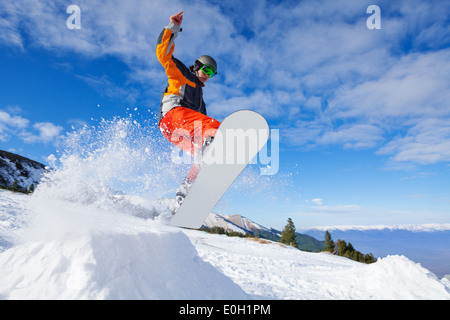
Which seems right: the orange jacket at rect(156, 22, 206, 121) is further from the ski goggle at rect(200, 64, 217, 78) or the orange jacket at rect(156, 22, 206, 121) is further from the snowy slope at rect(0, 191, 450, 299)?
the snowy slope at rect(0, 191, 450, 299)

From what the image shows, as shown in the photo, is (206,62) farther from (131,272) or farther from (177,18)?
(131,272)

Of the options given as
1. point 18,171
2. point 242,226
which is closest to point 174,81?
point 18,171

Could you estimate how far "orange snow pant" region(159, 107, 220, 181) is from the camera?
447 centimetres

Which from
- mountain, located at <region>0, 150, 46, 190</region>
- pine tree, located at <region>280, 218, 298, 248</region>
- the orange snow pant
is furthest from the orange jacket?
mountain, located at <region>0, 150, 46, 190</region>

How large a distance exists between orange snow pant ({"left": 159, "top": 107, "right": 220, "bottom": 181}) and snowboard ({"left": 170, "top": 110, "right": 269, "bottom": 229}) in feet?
0.88

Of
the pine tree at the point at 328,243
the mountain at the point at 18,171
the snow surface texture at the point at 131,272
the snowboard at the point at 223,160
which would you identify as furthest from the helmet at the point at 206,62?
the mountain at the point at 18,171

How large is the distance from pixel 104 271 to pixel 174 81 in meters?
3.84

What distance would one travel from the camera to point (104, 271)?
6.70ft
